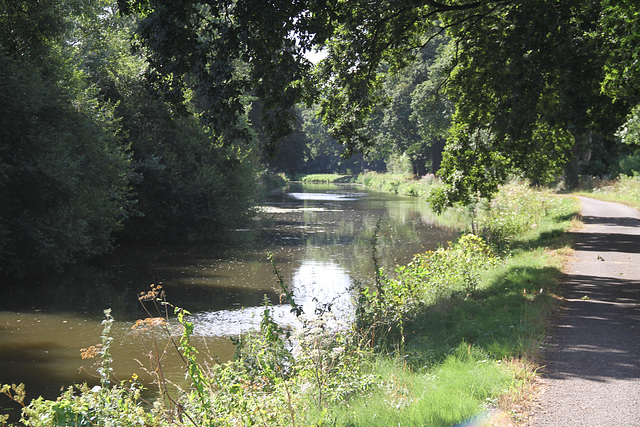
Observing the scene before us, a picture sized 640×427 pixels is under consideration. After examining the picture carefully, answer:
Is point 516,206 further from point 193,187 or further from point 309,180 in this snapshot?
point 309,180

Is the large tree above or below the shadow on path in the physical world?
above

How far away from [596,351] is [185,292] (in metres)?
11.2

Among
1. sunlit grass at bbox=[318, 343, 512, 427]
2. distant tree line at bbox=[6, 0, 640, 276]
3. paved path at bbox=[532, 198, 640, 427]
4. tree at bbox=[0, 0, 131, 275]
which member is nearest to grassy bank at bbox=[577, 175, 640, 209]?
distant tree line at bbox=[6, 0, 640, 276]

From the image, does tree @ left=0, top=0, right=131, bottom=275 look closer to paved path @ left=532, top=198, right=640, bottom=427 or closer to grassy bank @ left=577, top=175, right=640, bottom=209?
paved path @ left=532, top=198, right=640, bottom=427

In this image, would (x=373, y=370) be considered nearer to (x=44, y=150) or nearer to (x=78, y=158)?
(x=44, y=150)

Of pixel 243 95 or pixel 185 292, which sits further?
pixel 185 292

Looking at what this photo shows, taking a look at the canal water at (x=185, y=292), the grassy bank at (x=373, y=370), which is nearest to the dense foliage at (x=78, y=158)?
the canal water at (x=185, y=292)

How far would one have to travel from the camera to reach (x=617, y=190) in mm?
35438

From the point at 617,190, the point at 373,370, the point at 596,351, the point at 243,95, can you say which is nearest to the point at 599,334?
the point at 596,351

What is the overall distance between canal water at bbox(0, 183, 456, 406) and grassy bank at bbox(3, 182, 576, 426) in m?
0.59

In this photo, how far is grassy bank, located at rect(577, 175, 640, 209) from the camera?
32.0 metres

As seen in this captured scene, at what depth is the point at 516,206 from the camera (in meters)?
25.4

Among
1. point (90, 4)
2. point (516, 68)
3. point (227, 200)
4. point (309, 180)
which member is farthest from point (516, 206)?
point (309, 180)

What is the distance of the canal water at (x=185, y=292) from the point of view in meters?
10.2
